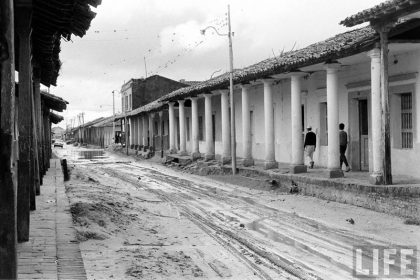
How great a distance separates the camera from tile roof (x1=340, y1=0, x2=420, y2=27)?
9301 millimetres

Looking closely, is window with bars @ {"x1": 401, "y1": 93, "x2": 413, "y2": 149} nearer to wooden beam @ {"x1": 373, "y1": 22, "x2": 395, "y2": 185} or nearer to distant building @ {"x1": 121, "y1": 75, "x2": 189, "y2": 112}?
wooden beam @ {"x1": 373, "y1": 22, "x2": 395, "y2": 185}

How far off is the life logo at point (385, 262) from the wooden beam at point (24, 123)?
414cm

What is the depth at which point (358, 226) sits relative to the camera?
906 cm

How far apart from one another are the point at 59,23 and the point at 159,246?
371cm

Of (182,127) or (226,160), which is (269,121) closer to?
(226,160)

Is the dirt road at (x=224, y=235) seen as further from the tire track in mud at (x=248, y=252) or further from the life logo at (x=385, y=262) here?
the life logo at (x=385, y=262)

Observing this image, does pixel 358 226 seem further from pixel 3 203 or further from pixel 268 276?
pixel 3 203

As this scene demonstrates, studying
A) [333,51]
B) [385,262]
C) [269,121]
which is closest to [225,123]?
[269,121]

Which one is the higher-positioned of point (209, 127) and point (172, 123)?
point (172, 123)

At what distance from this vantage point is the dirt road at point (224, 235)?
612 cm

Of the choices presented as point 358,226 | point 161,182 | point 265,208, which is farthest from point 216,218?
point 161,182

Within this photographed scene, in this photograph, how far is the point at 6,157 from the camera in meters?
3.63

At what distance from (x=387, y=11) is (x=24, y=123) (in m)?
6.97

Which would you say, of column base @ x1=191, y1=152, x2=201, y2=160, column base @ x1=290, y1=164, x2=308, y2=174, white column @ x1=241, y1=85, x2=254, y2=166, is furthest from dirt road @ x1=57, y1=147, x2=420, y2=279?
column base @ x1=191, y1=152, x2=201, y2=160
